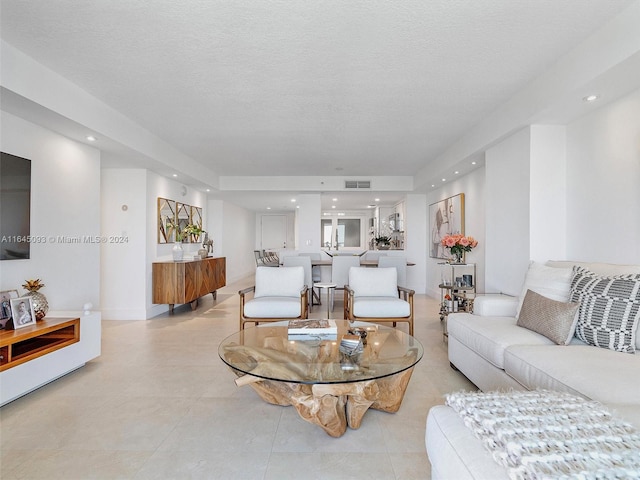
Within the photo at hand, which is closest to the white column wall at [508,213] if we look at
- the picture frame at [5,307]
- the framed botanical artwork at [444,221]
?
the framed botanical artwork at [444,221]

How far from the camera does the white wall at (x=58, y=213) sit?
298 centimetres

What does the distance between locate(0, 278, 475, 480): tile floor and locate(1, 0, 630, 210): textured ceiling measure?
257cm

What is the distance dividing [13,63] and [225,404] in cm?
293

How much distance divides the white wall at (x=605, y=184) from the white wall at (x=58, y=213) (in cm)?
504

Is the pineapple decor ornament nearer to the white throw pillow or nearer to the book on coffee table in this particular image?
the book on coffee table

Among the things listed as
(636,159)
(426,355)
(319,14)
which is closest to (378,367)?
(426,355)

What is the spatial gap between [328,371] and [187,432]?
0.98m

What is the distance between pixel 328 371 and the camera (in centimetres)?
184

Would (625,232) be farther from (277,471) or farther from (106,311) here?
(106,311)

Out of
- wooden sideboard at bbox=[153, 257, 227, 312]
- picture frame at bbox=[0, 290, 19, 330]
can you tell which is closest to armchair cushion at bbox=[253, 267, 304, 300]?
wooden sideboard at bbox=[153, 257, 227, 312]

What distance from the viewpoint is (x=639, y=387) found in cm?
151

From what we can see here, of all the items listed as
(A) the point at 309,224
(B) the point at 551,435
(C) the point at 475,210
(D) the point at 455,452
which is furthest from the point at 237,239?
(B) the point at 551,435

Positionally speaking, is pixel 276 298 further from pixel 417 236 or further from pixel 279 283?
pixel 417 236

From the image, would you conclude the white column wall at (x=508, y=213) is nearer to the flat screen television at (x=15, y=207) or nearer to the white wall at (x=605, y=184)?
the white wall at (x=605, y=184)
